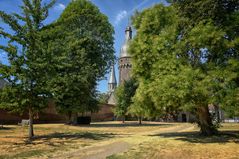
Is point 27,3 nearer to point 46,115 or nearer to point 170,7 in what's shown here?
point 170,7

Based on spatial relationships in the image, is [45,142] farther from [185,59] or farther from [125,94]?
[125,94]

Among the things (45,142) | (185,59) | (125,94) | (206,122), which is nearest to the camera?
(45,142)

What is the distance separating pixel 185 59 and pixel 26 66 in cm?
1003

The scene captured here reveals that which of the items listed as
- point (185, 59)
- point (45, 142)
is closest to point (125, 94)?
point (185, 59)

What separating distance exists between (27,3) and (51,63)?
13.8 ft


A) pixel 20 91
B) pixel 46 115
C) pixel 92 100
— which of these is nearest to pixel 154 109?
pixel 20 91

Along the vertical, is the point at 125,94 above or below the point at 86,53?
→ below

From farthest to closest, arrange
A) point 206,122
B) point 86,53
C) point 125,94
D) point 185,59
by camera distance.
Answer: point 125,94
point 86,53
point 206,122
point 185,59

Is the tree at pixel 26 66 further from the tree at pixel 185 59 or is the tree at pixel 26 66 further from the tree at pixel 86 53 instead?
the tree at pixel 86 53

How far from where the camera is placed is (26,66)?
16875 millimetres

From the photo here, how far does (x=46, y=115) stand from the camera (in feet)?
143

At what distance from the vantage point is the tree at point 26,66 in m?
16.5

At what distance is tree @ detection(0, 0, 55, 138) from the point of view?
54.1 ft

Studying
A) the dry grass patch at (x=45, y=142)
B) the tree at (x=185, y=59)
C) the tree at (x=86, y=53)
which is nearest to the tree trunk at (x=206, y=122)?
the tree at (x=185, y=59)
